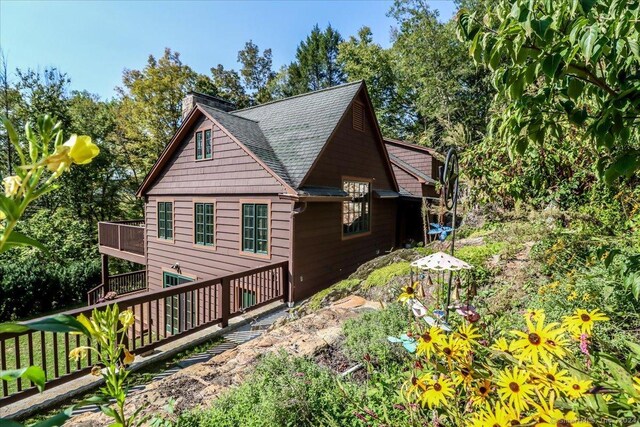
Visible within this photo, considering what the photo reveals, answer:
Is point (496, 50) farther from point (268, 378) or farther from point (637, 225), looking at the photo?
point (637, 225)

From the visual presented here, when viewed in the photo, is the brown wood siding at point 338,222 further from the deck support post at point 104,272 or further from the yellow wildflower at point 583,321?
the deck support post at point 104,272

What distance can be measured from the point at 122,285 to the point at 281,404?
1427 centimetres

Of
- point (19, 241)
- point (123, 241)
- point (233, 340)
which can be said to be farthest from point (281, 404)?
point (123, 241)

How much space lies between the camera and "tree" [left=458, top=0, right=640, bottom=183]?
1.26m

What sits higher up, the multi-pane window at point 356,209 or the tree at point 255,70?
the tree at point 255,70

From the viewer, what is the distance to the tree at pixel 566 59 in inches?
49.5

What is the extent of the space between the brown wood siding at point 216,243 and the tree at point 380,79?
1922cm

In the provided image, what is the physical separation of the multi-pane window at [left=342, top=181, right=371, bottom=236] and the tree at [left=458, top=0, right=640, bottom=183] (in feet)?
25.7

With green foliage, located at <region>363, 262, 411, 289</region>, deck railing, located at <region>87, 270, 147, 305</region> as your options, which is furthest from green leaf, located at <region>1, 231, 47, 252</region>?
deck railing, located at <region>87, 270, 147, 305</region>

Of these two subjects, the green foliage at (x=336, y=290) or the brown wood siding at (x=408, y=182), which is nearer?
the green foliage at (x=336, y=290)

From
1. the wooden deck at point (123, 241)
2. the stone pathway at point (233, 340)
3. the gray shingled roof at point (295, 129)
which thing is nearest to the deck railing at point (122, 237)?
the wooden deck at point (123, 241)

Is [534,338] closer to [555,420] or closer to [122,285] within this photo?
[555,420]

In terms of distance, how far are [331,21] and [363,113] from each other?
26.6m

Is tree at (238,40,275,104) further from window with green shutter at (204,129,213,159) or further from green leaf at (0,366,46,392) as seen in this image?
green leaf at (0,366,46,392)
